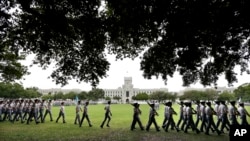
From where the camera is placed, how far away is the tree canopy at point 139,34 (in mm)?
12539

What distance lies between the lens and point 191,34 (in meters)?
→ 12.9

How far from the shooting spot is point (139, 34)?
47.8 feet

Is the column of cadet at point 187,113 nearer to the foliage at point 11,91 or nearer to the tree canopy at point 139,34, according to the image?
the tree canopy at point 139,34

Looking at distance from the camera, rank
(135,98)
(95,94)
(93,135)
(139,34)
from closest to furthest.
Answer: (139,34)
(93,135)
(95,94)
(135,98)

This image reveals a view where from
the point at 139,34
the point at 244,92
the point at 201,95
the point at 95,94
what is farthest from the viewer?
the point at 201,95

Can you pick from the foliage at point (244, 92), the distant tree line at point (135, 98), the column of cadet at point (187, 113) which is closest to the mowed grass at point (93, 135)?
the column of cadet at point (187, 113)

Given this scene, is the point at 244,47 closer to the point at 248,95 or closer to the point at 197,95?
the point at 248,95

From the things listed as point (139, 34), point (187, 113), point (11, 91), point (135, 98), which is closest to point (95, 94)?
point (135, 98)

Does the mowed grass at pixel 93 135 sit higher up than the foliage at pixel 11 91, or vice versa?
the foliage at pixel 11 91

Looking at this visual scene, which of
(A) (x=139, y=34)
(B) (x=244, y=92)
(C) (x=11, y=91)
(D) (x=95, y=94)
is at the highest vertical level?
(D) (x=95, y=94)

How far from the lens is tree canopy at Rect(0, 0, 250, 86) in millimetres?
12539

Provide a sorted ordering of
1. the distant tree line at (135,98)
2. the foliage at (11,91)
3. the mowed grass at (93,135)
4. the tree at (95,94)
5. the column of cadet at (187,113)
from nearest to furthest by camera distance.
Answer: the mowed grass at (93,135), the column of cadet at (187,113), the foliage at (11,91), the distant tree line at (135,98), the tree at (95,94)

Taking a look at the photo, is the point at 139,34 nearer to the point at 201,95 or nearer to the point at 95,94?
the point at 95,94

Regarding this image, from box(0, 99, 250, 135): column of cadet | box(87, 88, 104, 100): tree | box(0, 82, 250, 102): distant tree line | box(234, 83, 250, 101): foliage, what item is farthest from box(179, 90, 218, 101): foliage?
box(0, 99, 250, 135): column of cadet
